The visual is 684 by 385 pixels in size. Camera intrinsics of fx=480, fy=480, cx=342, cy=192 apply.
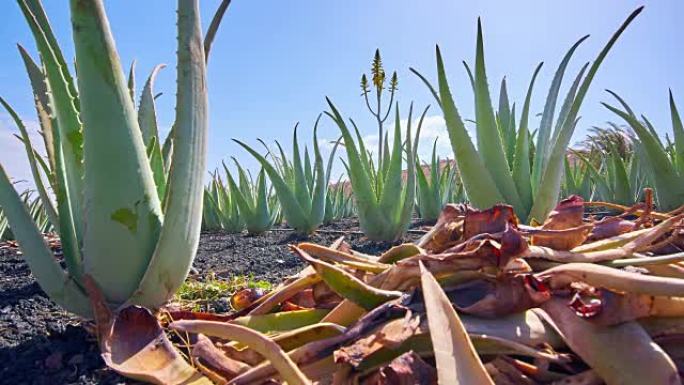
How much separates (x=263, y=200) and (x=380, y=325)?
291 centimetres

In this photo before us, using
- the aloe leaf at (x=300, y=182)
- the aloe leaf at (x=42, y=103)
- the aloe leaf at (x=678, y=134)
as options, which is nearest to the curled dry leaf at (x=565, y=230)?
the aloe leaf at (x=42, y=103)

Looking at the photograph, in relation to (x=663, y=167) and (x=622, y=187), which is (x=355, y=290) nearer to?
(x=663, y=167)

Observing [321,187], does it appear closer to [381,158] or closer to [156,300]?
[381,158]

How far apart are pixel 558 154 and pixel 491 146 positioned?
0.20m

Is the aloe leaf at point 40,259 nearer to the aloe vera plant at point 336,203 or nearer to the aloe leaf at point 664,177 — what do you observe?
the aloe leaf at point 664,177

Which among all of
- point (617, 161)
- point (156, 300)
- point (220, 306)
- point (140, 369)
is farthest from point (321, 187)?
point (140, 369)

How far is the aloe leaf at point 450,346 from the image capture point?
29 cm

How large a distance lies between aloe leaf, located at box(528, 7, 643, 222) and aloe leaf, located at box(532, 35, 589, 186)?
0.49 feet

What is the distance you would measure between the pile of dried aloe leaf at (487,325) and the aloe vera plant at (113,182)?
0.80 ft

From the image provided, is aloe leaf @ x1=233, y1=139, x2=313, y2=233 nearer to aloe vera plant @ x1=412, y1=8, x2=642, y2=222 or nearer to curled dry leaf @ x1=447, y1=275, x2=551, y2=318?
aloe vera plant @ x1=412, y1=8, x2=642, y2=222

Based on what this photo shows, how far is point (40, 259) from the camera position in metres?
0.76

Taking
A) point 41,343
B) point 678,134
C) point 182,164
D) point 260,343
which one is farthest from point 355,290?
point 678,134

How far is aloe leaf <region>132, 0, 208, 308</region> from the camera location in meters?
0.72

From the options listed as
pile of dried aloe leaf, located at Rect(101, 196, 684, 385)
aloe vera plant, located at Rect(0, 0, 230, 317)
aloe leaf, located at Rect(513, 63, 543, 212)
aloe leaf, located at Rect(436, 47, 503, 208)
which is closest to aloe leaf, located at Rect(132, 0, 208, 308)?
aloe vera plant, located at Rect(0, 0, 230, 317)
